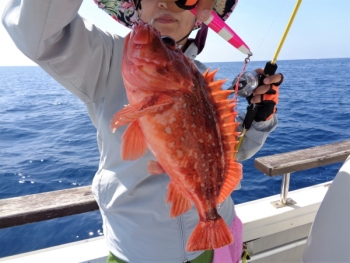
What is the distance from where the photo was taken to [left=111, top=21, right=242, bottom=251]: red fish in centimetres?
114

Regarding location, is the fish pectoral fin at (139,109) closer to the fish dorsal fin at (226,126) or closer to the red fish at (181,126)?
the red fish at (181,126)

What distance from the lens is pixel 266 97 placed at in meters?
2.07

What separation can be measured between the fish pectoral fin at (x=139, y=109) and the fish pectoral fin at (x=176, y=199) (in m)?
0.36

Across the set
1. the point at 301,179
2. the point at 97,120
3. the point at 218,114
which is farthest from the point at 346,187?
the point at 301,179

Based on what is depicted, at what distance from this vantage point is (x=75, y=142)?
28.2ft

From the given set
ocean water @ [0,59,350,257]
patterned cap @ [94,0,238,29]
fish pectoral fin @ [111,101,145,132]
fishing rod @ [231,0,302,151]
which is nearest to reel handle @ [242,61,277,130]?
fishing rod @ [231,0,302,151]

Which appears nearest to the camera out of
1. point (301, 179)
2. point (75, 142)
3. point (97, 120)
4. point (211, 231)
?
→ point (211, 231)

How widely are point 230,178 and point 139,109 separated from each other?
1.89ft

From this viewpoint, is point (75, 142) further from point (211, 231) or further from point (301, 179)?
point (211, 231)

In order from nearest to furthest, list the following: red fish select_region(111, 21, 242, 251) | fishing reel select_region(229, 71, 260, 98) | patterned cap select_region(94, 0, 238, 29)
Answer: red fish select_region(111, 21, 242, 251)
patterned cap select_region(94, 0, 238, 29)
fishing reel select_region(229, 71, 260, 98)

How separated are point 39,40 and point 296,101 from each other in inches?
664

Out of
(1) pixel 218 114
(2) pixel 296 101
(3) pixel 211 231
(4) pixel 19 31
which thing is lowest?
(2) pixel 296 101

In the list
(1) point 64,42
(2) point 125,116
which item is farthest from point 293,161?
(1) point 64,42

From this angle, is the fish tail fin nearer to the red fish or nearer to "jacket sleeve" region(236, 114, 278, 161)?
the red fish
